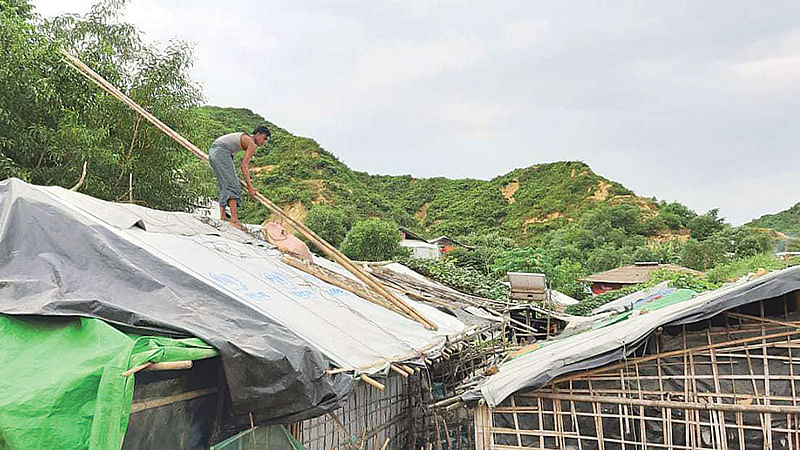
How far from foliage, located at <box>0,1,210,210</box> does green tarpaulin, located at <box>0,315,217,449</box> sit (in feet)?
20.9

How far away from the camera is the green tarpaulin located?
8.11ft

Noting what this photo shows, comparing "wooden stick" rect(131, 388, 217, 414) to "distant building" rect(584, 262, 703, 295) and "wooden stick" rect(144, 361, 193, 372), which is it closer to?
"wooden stick" rect(144, 361, 193, 372)

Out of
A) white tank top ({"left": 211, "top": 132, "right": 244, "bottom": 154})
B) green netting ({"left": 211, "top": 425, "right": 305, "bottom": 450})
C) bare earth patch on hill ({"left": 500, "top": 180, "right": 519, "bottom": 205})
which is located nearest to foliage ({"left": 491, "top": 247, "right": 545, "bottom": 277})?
white tank top ({"left": 211, "top": 132, "right": 244, "bottom": 154})

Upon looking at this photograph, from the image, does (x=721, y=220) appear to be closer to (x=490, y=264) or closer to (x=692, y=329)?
(x=490, y=264)

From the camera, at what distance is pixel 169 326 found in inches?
117

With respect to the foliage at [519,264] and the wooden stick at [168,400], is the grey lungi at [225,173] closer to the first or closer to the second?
the wooden stick at [168,400]

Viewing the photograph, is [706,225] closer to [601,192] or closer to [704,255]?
[601,192]

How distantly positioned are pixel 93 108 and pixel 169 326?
758 centimetres

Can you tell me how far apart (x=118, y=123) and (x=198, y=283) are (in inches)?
298

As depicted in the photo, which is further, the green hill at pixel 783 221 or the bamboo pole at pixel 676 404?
the green hill at pixel 783 221

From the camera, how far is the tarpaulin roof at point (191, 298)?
3.02m

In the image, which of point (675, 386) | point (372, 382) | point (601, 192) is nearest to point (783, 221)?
point (601, 192)

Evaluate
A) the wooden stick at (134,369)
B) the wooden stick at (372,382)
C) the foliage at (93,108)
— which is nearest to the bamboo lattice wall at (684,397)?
the wooden stick at (372,382)

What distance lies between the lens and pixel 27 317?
3.05m
